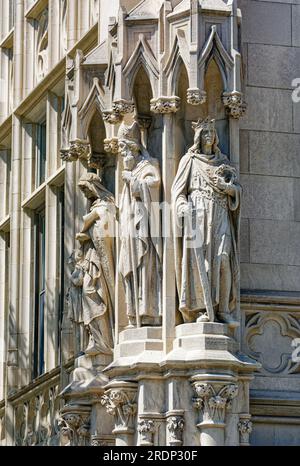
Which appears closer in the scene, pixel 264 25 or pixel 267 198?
pixel 267 198

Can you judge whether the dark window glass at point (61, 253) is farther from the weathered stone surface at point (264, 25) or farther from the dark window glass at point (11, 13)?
the weathered stone surface at point (264, 25)

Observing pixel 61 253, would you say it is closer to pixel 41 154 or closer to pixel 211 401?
pixel 41 154

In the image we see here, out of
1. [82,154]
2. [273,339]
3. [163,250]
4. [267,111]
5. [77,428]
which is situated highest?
[267,111]

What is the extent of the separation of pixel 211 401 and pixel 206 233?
6.55ft

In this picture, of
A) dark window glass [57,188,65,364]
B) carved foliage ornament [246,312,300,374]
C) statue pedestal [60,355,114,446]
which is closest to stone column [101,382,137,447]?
statue pedestal [60,355,114,446]

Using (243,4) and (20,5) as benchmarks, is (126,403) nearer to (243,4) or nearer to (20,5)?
(243,4)

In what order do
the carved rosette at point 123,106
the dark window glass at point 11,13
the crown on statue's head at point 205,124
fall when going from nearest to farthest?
the crown on statue's head at point 205,124 < the carved rosette at point 123,106 < the dark window glass at point 11,13

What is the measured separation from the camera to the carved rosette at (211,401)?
26.0 m

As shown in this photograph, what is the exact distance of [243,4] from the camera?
28578mm

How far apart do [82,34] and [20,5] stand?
4.74m

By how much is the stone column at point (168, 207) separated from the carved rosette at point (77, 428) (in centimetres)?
256

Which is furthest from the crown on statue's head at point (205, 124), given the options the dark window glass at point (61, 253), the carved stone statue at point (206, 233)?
the dark window glass at point (61, 253)

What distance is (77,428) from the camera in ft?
94.6

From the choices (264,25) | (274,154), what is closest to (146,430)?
(274,154)
